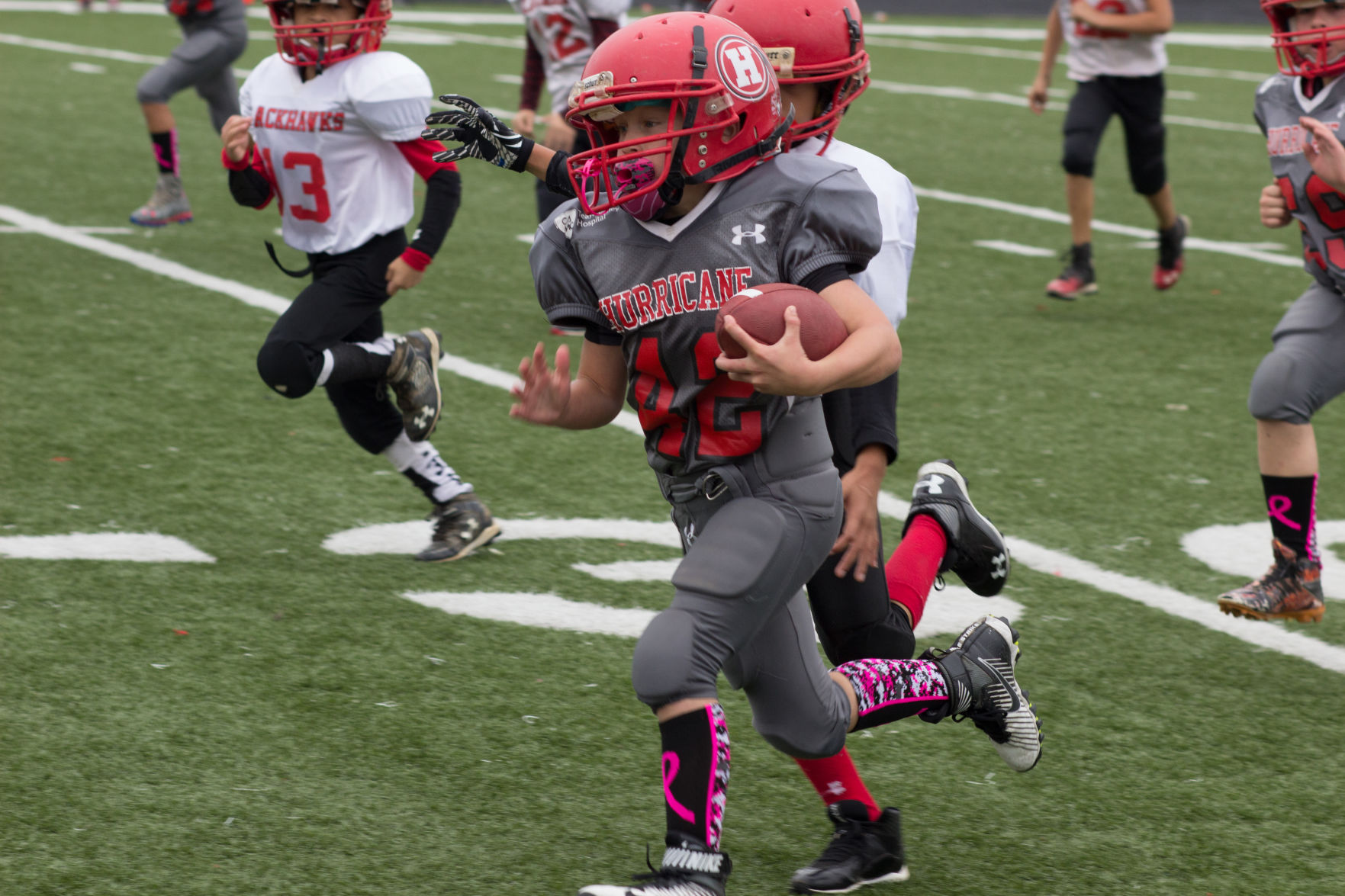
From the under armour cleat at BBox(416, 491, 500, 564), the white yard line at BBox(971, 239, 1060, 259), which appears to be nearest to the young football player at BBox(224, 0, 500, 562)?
the under armour cleat at BBox(416, 491, 500, 564)

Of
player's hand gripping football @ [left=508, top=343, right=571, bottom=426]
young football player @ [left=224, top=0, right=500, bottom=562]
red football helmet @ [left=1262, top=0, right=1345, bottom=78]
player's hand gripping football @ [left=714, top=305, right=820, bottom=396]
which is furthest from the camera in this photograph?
young football player @ [left=224, top=0, right=500, bottom=562]

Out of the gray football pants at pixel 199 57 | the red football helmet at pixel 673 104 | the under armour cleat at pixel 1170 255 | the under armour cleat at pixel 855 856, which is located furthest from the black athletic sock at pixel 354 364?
the gray football pants at pixel 199 57

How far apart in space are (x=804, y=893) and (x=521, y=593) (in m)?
1.71

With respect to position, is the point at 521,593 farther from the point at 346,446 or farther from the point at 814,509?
the point at 814,509

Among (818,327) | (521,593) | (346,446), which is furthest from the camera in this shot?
(346,446)

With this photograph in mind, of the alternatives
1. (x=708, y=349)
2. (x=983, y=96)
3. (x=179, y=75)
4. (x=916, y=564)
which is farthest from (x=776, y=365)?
(x=983, y=96)

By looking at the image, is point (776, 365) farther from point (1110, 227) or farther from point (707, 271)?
point (1110, 227)

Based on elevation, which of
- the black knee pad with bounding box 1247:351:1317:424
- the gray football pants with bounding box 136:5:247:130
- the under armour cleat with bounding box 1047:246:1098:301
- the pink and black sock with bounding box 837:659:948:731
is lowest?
the under armour cleat with bounding box 1047:246:1098:301

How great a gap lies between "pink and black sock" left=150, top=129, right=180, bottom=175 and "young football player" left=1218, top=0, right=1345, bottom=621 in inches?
257

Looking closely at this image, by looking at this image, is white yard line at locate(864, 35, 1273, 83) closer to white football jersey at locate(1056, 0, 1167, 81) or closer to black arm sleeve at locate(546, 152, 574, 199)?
white football jersey at locate(1056, 0, 1167, 81)

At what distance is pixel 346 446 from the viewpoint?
591 cm

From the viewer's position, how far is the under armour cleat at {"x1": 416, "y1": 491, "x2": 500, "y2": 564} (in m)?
4.90

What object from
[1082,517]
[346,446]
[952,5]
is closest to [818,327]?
[1082,517]

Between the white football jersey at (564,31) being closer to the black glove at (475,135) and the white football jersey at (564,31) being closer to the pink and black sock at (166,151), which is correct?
the pink and black sock at (166,151)
